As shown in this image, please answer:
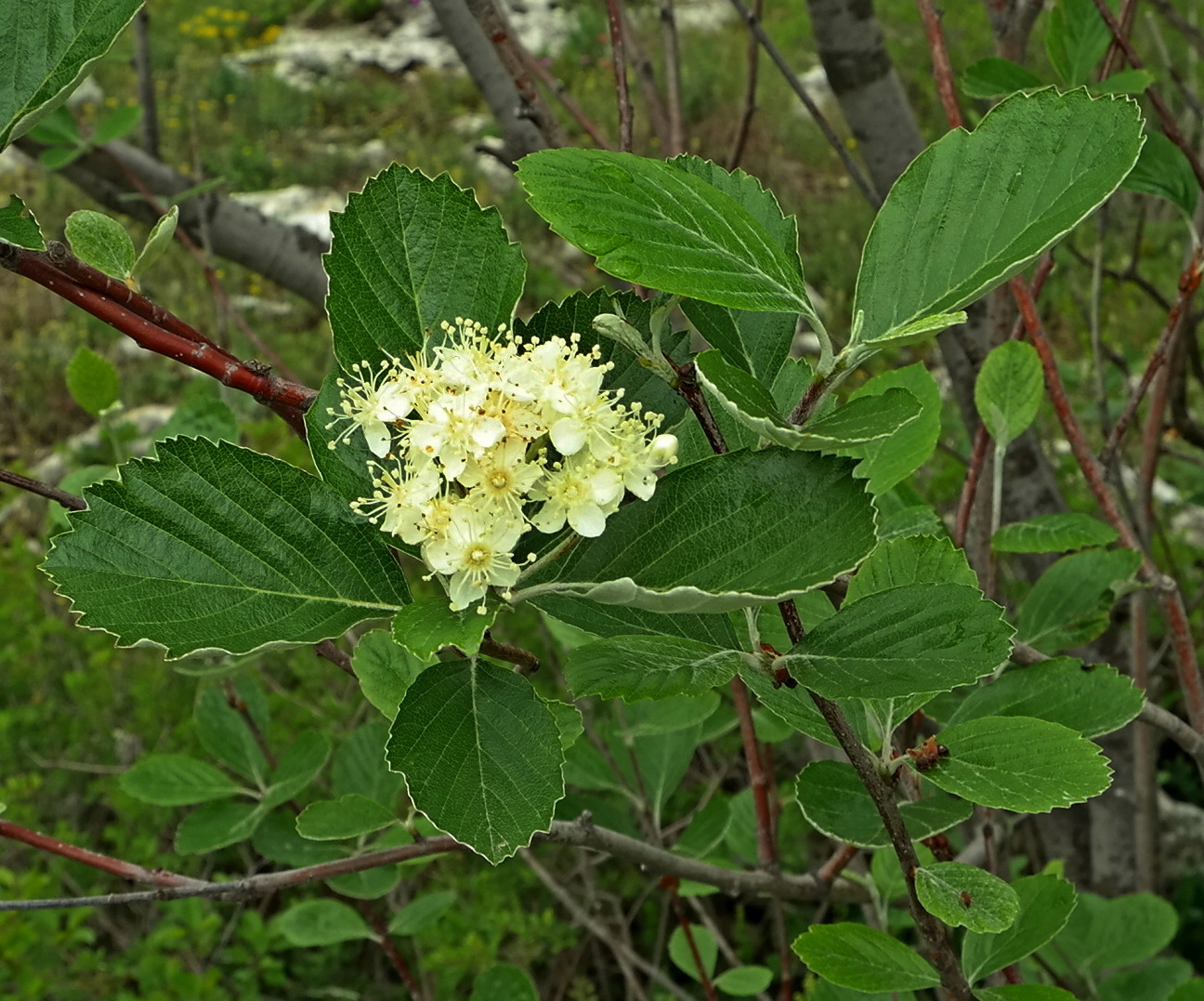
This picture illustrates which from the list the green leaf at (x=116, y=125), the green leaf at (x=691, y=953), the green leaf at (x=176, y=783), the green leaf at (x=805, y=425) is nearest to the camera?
the green leaf at (x=805, y=425)

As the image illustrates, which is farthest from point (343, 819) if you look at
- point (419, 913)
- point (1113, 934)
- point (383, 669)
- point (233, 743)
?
point (1113, 934)

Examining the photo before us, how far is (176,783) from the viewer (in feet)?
4.63

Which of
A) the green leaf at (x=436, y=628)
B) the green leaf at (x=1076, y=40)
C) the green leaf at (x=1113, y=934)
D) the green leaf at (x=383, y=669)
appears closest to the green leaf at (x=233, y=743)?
the green leaf at (x=383, y=669)

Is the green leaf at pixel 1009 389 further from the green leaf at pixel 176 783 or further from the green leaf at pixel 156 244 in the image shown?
the green leaf at pixel 176 783

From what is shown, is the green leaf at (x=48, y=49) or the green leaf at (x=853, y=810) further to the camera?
the green leaf at (x=853, y=810)

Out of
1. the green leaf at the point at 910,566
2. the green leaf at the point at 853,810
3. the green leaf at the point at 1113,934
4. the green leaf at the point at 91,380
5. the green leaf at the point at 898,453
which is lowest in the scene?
the green leaf at the point at 1113,934

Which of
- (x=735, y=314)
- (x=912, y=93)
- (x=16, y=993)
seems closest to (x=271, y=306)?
(x=912, y=93)

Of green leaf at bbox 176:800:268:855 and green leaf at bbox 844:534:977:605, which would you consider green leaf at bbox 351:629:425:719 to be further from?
green leaf at bbox 176:800:268:855

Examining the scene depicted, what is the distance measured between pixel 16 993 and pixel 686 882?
1173 millimetres

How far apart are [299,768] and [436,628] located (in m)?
0.88

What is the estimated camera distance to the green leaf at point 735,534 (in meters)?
0.54

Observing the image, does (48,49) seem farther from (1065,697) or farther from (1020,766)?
(1065,697)

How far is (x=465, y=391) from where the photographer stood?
0.60m

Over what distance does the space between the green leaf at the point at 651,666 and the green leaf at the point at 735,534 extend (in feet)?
0.16
